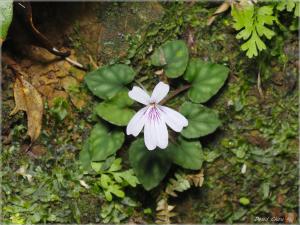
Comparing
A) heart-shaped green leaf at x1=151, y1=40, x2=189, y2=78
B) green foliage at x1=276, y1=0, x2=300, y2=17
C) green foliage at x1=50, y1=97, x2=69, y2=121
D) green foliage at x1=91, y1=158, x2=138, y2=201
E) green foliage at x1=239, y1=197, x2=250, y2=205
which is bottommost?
green foliage at x1=239, y1=197, x2=250, y2=205

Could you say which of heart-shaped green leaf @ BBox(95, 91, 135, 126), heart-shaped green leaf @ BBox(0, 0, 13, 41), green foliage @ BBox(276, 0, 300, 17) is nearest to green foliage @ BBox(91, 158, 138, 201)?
heart-shaped green leaf @ BBox(95, 91, 135, 126)

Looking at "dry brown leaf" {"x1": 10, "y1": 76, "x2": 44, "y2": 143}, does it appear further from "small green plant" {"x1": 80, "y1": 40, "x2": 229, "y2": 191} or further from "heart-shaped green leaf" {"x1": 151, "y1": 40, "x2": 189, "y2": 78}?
"heart-shaped green leaf" {"x1": 151, "y1": 40, "x2": 189, "y2": 78}

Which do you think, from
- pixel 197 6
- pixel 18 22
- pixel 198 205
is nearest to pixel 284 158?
pixel 198 205

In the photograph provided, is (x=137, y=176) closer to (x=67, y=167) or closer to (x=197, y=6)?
(x=67, y=167)

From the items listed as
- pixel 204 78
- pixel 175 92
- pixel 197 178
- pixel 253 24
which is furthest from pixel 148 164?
pixel 253 24

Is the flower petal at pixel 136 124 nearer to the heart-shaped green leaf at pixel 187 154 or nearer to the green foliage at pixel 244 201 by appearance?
the heart-shaped green leaf at pixel 187 154

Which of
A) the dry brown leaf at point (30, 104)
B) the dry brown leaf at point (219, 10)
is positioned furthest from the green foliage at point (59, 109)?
the dry brown leaf at point (219, 10)
